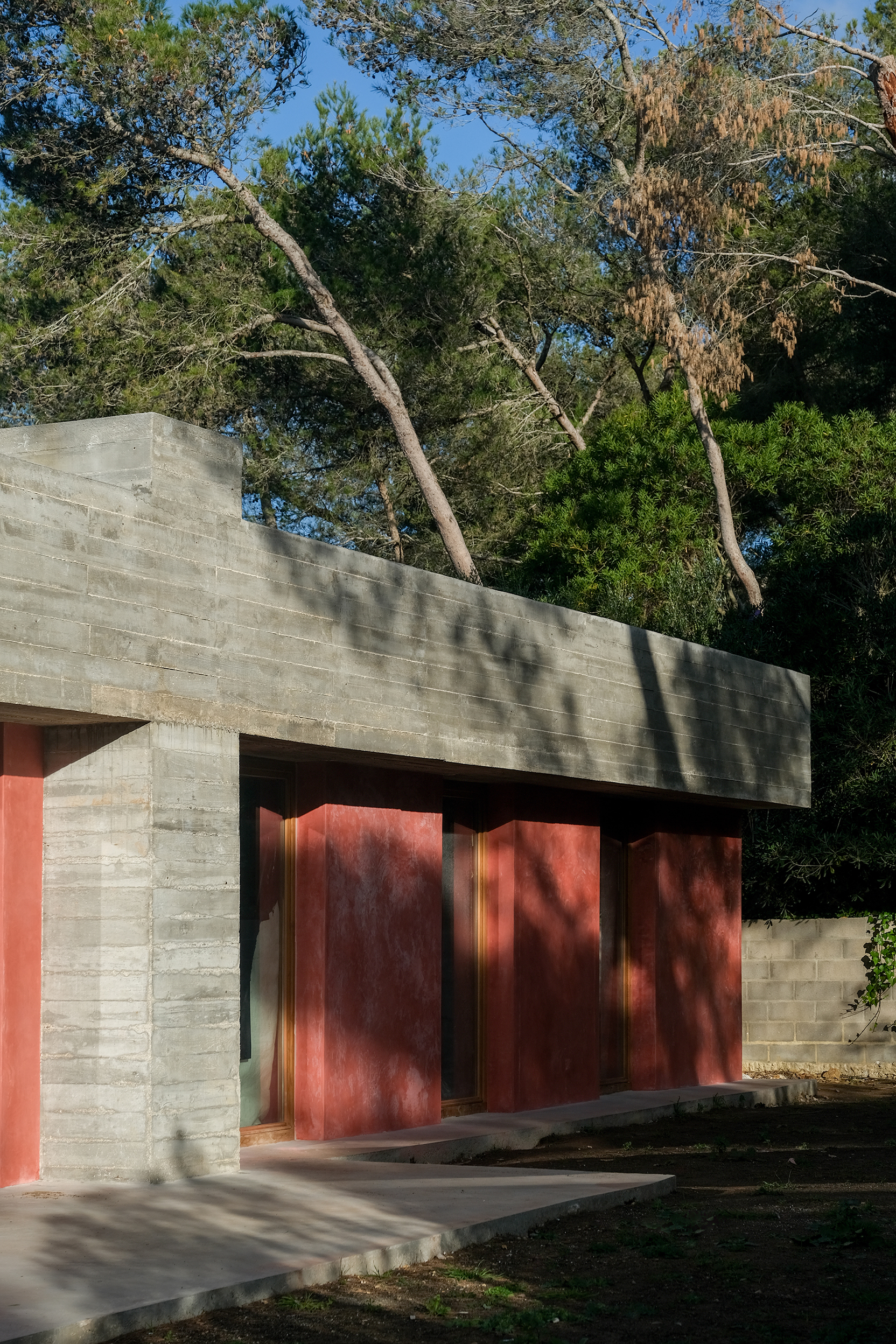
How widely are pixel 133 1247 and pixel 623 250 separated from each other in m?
23.7

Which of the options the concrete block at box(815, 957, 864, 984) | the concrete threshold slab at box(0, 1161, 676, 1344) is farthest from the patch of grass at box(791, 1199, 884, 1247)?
the concrete block at box(815, 957, 864, 984)

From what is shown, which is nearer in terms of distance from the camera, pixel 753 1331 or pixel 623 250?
pixel 753 1331

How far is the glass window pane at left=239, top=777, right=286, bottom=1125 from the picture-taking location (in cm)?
1050

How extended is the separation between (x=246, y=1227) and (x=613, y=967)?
8452mm

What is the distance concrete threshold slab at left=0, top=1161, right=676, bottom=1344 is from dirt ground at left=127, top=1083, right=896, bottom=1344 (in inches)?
3.3

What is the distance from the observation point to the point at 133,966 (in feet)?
28.2

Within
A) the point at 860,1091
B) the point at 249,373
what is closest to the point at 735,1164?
the point at 860,1091

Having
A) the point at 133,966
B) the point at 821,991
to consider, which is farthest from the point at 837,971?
the point at 133,966

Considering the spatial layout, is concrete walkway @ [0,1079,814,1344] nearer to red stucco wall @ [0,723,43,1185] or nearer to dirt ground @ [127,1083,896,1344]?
dirt ground @ [127,1083,896,1344]

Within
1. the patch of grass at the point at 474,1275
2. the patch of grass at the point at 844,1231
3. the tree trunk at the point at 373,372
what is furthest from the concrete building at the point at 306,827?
the tree trunk at the point at 373,372

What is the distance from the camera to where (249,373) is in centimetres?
2577

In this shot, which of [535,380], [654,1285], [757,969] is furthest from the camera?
[535,380]

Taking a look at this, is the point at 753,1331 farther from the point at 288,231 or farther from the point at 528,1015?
the point at 288,231

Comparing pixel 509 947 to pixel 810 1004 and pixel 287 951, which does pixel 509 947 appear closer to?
pixel 287 951
